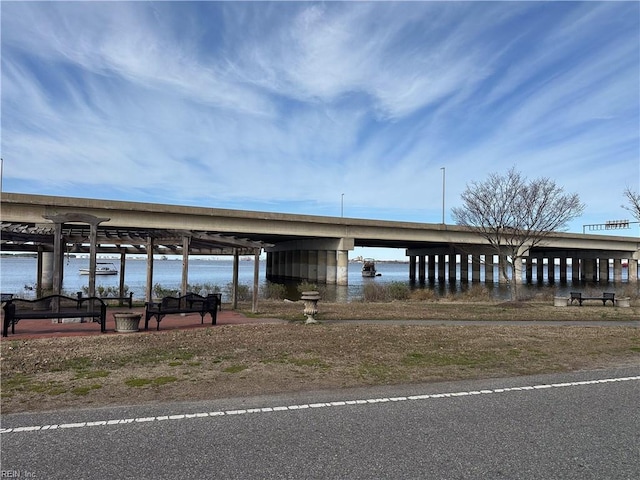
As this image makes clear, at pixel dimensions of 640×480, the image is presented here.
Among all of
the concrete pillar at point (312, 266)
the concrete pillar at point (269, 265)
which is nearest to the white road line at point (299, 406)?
the concrete pillar at point (312, 266)

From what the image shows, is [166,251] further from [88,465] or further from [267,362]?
[88,465]

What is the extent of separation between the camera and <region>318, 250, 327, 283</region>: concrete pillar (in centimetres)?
5212

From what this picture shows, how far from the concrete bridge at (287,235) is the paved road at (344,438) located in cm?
997

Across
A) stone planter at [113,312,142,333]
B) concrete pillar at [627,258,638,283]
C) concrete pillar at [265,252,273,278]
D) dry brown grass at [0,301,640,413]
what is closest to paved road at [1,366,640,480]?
dry brown grass at [0,301,640,413]

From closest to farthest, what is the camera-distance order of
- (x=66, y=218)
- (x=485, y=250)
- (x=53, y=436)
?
(x=53, y=436) < (x=66, y=218) < (x=485, y=250)

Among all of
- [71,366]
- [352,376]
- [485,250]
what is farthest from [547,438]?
[485,250]

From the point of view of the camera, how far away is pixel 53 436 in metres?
4.48

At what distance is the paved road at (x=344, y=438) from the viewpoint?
3.85 m

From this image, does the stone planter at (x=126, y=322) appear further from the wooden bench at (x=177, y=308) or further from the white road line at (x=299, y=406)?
the white road line at (x=299, y=406)

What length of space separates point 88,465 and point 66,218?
10253mm

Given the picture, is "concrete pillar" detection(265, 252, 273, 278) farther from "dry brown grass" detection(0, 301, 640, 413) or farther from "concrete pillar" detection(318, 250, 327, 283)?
"dry brown grass" detection(0, 301, 640, 413)

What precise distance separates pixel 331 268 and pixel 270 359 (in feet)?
136

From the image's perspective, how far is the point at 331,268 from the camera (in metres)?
49.6

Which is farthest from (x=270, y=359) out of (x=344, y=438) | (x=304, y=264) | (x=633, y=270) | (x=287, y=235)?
(x=633, y=270)
